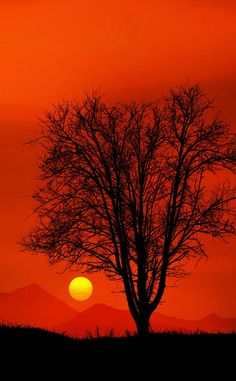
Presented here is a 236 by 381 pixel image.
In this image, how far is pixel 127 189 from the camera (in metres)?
31.8

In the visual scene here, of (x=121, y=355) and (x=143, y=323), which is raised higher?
(x=143, y=323)

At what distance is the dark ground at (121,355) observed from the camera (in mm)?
20969

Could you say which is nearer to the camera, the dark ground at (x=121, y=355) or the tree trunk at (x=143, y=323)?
the dark ground at (x=121, y=355)

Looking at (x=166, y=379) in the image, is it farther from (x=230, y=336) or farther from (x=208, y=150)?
(x=208, y=150)

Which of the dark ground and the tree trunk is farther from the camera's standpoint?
the tree trunk

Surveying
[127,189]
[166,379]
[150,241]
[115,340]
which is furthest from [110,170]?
[166,379]

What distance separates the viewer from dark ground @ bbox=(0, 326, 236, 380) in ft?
68.8

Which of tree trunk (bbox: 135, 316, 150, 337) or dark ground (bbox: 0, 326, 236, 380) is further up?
tree trunk (bbox: 135, 316, 150, 337)

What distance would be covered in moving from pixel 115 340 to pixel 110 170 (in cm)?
879

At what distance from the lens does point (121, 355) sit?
22.4 m

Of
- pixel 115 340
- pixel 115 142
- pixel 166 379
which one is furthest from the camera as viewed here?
pixel 115 142

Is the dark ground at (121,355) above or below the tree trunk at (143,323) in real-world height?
below

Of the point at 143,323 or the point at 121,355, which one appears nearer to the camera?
the point at 121,355

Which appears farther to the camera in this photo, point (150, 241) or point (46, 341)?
point (150, 241)
